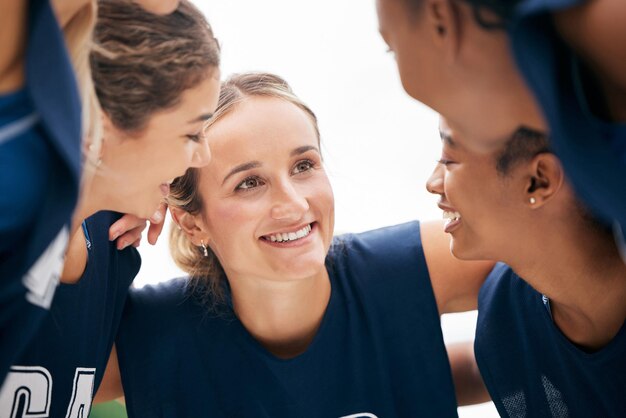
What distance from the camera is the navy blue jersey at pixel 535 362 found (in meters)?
1.35

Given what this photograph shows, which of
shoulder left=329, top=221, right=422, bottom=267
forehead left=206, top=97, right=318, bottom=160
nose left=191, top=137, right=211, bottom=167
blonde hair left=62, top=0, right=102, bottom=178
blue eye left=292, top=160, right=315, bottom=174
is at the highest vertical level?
blonde hair left=62, top=0, right=102, bottom=178

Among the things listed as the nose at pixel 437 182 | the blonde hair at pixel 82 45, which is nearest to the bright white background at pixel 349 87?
the nose at pixel 437 182

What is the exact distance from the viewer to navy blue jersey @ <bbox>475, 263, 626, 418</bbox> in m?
1.35

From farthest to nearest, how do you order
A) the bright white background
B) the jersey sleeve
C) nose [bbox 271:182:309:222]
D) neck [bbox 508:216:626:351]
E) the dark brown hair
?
the bright white background
the jersey sleeve
nose [bbox 271:182:309:222]
neck [bbox 508:216:626:351]
the dark brown hair

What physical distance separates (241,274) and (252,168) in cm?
25

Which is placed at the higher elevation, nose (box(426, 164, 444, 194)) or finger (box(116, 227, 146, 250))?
nose (box(426, 164, 444, 194))

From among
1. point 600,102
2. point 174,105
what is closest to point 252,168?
point 174,105

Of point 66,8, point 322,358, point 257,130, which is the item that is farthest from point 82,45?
point 322,358

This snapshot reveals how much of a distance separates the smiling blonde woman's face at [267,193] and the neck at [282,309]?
7cm

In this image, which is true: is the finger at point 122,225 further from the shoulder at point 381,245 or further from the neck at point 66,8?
the neck at point 66,8

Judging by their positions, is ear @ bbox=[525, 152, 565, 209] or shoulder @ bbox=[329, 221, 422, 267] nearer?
ear @ bbox=[525, 152, 565, 209]

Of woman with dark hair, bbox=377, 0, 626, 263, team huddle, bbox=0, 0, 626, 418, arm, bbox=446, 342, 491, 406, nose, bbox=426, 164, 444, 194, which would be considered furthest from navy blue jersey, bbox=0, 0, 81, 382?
arm, bbox=446, 342, 491, 406

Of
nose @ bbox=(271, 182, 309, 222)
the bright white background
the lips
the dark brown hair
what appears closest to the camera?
the dark brown hair

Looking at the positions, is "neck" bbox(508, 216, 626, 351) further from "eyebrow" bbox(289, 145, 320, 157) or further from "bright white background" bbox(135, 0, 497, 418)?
"bright white background" bbox(135, 0, 497, 418)
